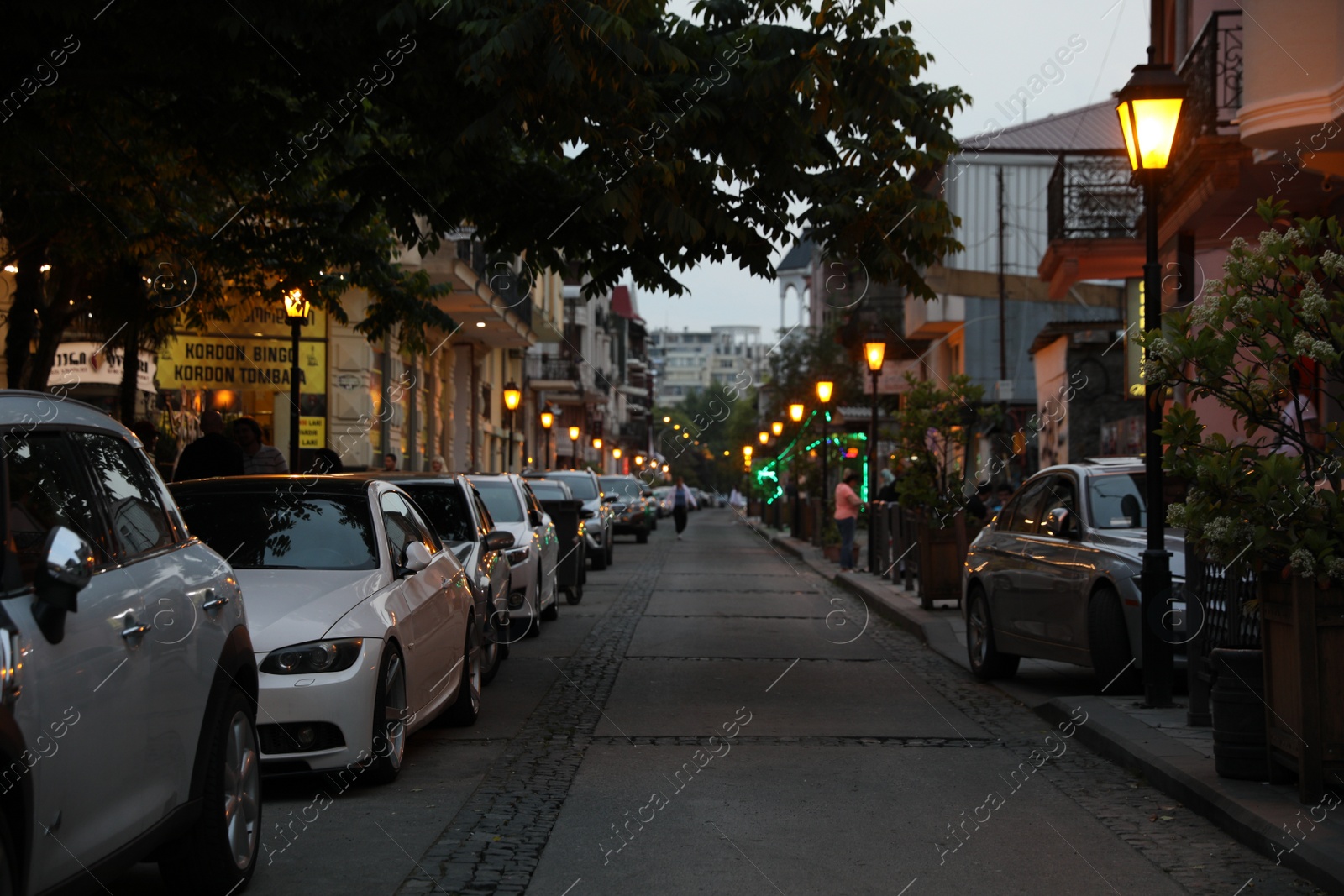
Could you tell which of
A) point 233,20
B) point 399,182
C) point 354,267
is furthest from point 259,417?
point 233,20

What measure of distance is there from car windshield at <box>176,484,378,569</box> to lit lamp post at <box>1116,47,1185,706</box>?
4894 millimetres

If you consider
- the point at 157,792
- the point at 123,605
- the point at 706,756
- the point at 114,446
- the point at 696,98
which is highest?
the point at 696,98

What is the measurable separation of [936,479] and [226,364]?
13.4 m

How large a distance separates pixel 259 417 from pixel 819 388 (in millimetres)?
11734

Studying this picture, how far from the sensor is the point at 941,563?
1744cm

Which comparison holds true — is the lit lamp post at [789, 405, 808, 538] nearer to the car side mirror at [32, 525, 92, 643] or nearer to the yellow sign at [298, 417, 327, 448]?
the yellow sign at [298, 417, 327, 448]

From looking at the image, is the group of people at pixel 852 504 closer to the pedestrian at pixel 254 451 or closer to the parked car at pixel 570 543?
the parked car at pixel 570 543

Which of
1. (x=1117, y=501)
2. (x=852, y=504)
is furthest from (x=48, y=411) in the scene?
(x=852, y=504)

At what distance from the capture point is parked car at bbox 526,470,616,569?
27.4 metres

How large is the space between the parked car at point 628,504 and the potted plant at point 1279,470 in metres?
31.4

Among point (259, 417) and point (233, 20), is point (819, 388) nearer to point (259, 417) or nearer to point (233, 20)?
point (259, 417)

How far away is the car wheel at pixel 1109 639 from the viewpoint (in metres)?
10.2

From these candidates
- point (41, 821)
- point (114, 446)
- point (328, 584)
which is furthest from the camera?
point (328, 584)

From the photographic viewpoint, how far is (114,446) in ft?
16.4
